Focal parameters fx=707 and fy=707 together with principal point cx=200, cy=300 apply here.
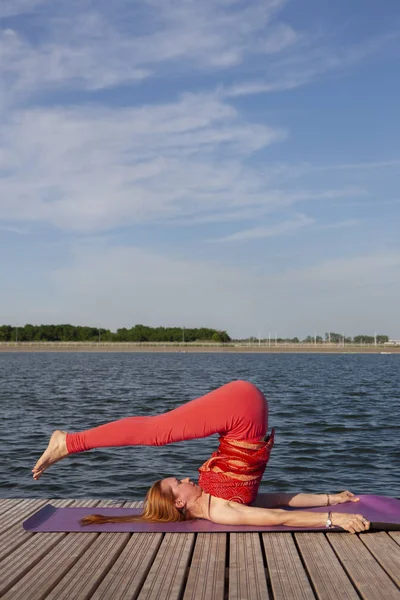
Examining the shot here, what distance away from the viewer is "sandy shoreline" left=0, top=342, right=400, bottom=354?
15425 cm

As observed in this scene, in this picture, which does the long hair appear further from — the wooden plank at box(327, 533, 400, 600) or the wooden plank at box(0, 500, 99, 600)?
the wooden plank at box(327, 533, 400, 600)

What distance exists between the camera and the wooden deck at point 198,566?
4.26 m

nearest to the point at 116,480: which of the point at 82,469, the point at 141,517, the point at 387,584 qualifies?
A: the point at 82,469

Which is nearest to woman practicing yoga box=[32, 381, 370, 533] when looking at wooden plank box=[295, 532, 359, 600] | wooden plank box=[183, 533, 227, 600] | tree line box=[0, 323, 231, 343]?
wooden plank box=[295, 532, 359, 600]

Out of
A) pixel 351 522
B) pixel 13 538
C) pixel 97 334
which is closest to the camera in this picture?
pixel 13 538

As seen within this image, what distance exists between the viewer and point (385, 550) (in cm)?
504

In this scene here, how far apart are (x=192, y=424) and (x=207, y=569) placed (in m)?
1.14

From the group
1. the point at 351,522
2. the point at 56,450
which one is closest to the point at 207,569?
the point at 351,522

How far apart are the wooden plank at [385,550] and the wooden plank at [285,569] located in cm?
55

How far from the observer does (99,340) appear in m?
173

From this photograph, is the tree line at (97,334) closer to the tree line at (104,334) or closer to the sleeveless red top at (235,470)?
the tree line at (104,334)

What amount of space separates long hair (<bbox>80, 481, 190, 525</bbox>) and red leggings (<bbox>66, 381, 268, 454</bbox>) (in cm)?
46

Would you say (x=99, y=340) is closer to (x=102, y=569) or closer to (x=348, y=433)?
(x=348, y=433)

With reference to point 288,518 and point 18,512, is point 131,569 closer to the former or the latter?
point 288,518
